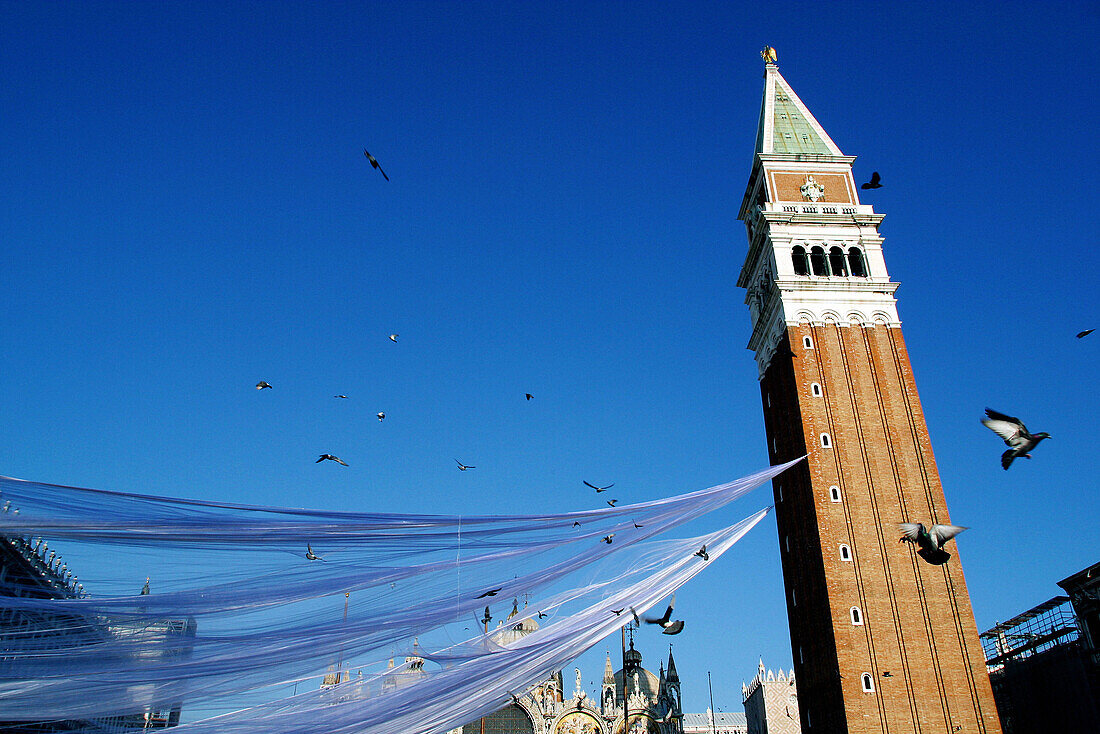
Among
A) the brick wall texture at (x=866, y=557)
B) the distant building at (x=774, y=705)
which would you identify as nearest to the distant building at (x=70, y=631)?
the brick wall texture at (x=866, y=557)

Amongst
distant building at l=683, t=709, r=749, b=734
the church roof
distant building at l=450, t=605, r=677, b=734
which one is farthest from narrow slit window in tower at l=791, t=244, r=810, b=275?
distant building at l=683, t=709, r=749, b=734

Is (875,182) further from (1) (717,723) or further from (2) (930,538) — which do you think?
(1) (717,723)

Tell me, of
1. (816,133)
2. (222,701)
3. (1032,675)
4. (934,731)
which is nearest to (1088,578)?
(1032,675)

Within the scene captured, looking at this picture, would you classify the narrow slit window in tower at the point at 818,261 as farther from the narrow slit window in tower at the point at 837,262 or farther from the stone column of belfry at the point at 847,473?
the narrow slit window in tower at the point at 837,262

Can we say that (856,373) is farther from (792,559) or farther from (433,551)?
(433,551)

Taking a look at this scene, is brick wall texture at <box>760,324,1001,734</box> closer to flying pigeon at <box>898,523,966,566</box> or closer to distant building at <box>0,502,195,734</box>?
flying pigeon at <box>898,523,966,566</box>

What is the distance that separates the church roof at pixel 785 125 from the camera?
3997cm

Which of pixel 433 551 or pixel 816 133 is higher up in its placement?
pixel 816 133

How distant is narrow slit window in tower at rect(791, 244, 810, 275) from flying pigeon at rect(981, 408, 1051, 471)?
69.4 feet

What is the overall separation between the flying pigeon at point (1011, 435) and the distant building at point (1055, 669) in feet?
70.9

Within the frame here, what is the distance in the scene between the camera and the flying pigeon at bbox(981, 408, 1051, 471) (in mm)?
14398

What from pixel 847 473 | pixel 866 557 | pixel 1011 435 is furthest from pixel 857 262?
pixel 1011 435

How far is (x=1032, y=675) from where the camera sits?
120ft

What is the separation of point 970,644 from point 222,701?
25.4 metres
